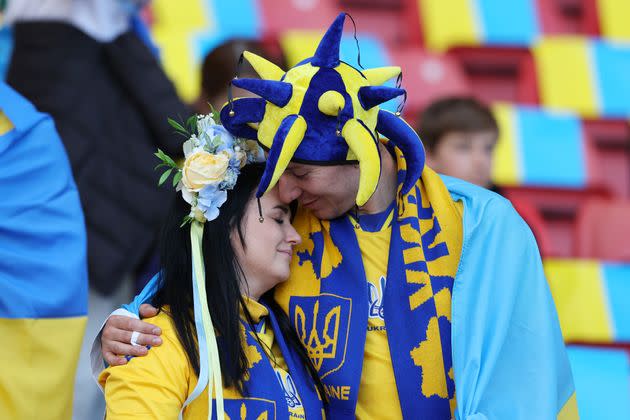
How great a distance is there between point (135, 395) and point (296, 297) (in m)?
0.49

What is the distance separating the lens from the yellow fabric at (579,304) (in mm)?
4062

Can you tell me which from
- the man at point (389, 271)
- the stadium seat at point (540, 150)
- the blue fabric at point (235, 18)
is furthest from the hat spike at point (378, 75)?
the blue fabric at point (235, 18)

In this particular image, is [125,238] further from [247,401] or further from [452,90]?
[452,90]

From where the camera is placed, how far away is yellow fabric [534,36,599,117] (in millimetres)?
5031

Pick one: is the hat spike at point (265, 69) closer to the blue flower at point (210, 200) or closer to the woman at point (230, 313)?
the woman at point (230, 313)

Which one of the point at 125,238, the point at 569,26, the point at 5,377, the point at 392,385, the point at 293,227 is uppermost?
the point at 569,26

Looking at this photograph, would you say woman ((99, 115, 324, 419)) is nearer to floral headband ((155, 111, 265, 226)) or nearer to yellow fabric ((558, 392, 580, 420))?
floral headband ((155, 111, 265, 226))

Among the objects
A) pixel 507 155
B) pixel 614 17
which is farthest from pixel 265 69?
pixel 614 17

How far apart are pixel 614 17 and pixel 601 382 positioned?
8.15 ft

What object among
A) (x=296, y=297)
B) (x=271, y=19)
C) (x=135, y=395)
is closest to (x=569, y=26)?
(x=271, y=19)

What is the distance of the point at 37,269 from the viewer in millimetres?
2742

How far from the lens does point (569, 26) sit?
18.1 ft

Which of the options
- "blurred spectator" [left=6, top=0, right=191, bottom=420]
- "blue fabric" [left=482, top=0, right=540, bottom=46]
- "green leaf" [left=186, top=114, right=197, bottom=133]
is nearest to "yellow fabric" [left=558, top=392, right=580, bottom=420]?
"green leaf" [left=186, top=114, right=197, bottom=133]

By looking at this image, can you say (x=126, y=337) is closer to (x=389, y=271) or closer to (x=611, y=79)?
(x=389, y=271)
